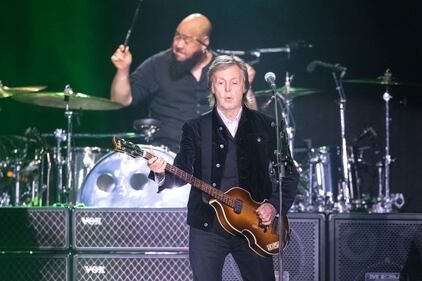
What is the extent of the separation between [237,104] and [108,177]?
113 inches

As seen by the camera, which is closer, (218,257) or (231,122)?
(218,257)

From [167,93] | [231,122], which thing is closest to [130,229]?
[231,122]

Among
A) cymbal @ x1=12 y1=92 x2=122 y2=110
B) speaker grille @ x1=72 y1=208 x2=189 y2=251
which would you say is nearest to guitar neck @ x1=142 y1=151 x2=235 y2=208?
speaker grille @ x1=72 y1=208 x2=189 y2=251

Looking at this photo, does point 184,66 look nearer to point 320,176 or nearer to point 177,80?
point 177,80

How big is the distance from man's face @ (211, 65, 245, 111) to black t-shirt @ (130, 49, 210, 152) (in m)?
3.95

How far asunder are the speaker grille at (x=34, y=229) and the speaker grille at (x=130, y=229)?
0.40 ft

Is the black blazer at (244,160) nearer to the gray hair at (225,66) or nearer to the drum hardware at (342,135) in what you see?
the gray hair at (225,66)

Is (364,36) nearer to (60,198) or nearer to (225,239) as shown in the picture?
(60,198)

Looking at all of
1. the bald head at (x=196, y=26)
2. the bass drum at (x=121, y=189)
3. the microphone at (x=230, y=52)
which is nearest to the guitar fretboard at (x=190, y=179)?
the bass drum at (x=121, y=189)

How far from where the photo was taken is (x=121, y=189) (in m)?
7.51

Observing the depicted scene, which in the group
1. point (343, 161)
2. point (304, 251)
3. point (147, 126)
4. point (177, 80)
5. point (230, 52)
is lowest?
point (304, 251)

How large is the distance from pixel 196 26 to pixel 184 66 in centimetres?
58

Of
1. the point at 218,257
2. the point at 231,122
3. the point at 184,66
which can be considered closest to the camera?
the point at 218,257

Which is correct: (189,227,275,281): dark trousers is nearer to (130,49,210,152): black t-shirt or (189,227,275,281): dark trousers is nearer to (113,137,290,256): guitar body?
(113,137,290,256): guitar body
